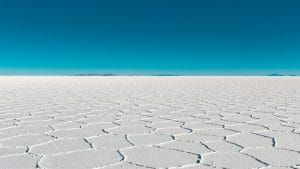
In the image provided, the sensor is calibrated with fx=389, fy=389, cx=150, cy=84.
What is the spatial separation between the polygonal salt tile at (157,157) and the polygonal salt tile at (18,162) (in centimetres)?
40

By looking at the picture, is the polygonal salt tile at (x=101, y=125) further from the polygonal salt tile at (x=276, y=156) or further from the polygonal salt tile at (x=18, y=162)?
the polygonal salt tile at (x=276, y=156)

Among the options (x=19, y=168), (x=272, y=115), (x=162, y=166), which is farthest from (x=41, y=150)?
(x=272, y=115)

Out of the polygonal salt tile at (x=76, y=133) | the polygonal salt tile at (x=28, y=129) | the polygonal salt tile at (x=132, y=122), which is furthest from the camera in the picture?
the polygonal salt tile at (x=132, y=122)

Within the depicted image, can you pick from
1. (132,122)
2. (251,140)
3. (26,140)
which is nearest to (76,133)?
(26,140)

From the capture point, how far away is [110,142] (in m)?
2.04

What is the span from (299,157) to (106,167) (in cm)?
83

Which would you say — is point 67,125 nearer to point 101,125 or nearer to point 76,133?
point 101,125

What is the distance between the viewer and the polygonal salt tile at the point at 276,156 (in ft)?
5.26

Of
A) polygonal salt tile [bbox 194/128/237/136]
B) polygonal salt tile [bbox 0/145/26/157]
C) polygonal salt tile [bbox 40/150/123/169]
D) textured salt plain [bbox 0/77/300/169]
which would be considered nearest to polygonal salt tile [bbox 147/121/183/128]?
textured salt plain [bbox 0/77/300/169]

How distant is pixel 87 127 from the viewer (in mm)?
2588

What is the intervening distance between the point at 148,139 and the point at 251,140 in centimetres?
56

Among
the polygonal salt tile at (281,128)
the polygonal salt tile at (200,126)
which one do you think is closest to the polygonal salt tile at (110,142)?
the polygonal salt tile at (200,126)

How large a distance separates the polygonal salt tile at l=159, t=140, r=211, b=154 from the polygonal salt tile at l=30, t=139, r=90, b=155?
42 cm

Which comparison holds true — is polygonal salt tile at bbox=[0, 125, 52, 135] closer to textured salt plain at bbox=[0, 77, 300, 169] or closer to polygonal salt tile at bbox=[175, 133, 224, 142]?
textured salt plain at bbox=[0, 77, 300, 169]
